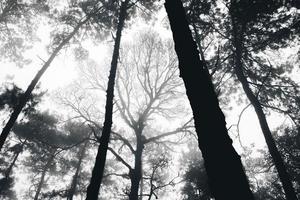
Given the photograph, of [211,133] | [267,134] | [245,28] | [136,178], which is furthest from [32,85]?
[211,133]

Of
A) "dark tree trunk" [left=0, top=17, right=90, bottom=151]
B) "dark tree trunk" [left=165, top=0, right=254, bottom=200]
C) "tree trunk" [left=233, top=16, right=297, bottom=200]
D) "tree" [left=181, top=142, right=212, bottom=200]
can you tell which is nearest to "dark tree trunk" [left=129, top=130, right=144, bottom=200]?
"tree" [left=181, top=142, right=212, bottom=200]

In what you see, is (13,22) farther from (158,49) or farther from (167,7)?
(167,7)

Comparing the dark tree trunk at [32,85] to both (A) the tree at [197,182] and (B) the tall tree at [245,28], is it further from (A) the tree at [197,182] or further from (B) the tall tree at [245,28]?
(A) the tree at [197,182]

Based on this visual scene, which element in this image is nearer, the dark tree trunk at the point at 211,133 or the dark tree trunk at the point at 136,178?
the dark tree trunk at the point at 211,133

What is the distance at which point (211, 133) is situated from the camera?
189cm

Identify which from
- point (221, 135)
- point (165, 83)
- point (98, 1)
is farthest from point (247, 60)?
point (221, 135)

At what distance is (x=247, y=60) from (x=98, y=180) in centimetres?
912

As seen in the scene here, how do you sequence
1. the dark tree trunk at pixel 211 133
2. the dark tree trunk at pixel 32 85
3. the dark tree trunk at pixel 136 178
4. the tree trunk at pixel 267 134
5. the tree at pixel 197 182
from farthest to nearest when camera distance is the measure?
the tree at pixel 197 182 → the dark tree trunk at pixel 136 178 → the dark tree trunk at pixel 32 85 → the tree trunk at pixel 267 134 → the dark tree trunk at pixel 211 133

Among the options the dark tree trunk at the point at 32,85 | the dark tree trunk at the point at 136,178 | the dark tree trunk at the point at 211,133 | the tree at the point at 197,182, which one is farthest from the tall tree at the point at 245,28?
the dark tree trunk at the point at 32,85

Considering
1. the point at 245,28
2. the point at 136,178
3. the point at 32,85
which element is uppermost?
the point at 245,28

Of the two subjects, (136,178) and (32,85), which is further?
(136,178)

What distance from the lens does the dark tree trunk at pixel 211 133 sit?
162cm

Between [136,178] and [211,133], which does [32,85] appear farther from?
[211,133]

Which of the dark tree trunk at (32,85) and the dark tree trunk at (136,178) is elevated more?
the dark tree trunk at (32,85)
